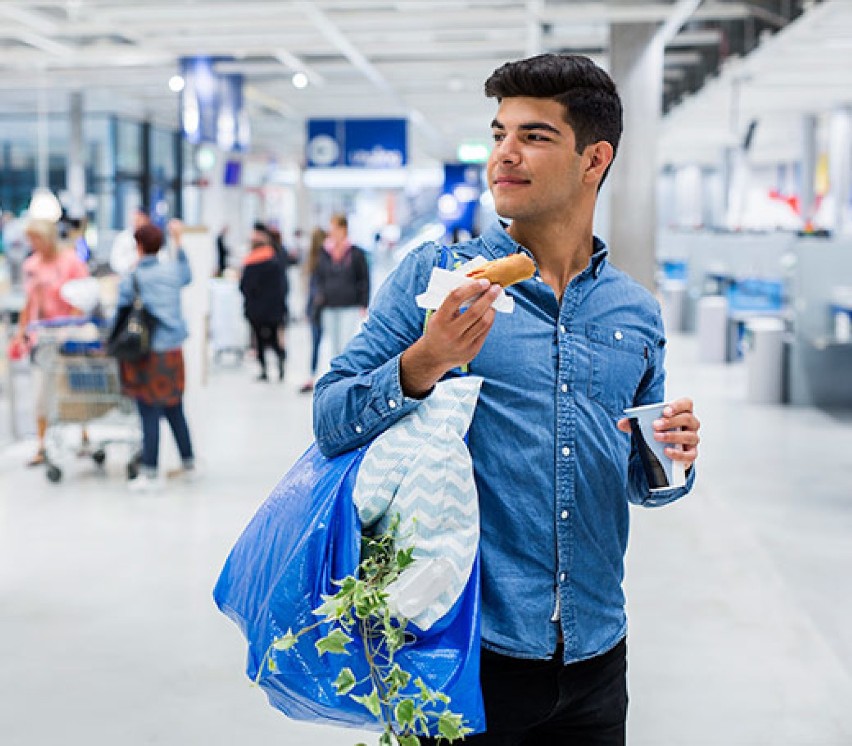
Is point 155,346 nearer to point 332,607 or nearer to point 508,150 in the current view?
point 508,150

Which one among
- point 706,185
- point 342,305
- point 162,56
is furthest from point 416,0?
point 706,185

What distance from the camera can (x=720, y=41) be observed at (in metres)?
15.1

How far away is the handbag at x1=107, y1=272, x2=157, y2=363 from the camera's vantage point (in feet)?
23.6

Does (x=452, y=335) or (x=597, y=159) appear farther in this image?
(x=597, y=159)

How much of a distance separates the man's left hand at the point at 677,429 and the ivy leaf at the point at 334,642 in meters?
0.55

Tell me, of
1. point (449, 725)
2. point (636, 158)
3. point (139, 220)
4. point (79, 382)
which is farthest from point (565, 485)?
point (636, 158)

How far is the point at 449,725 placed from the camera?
→ 1612 mm

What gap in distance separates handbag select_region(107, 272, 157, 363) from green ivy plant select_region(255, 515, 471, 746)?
18.8ft

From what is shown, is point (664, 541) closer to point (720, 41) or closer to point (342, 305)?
point (342, 305)

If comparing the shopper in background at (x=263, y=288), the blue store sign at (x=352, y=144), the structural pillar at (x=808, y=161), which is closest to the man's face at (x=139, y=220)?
the shopper in background at (x=263, y=288)

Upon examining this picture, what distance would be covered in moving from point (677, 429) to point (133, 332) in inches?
227

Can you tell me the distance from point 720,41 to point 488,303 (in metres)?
14.5

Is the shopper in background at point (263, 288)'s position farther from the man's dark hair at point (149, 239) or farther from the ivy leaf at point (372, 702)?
the ivy leaf at point (372, 702)

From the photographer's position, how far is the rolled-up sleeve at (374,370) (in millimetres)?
1707
